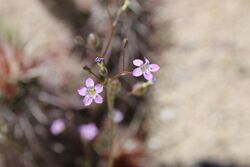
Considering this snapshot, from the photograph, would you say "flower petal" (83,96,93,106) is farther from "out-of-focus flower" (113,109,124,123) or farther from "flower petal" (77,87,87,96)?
"out-of-focus flower" (113,109,124,123)

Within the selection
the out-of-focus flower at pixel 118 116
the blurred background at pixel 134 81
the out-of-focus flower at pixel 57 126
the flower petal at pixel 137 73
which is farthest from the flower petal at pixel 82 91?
the out-of-focus flower at pixel 118 116

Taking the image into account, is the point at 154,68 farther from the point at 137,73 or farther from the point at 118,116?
the point at 118,116

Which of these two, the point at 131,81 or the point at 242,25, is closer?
the point at 131,81

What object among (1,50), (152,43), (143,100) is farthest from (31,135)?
(152,43)

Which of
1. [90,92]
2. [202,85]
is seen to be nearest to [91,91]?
[90,92]

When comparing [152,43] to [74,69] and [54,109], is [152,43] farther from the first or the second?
[54,109]

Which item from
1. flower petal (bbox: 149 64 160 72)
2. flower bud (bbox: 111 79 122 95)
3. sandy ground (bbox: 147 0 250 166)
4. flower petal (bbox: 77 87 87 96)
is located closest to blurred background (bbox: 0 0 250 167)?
sandy ground (bbox: 147 0 250 166)
